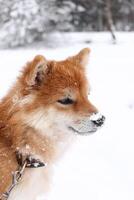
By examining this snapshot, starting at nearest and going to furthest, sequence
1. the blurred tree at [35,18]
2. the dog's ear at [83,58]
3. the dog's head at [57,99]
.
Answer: the dog's head at [57,99] < the dog's ear at [83,58] < the blurred tree at [35,18]

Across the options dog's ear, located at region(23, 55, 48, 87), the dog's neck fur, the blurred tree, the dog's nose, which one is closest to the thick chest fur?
the dog's neck fur

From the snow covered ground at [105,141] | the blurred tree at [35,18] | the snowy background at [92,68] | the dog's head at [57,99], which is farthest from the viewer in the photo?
the blurred tree at [35,18]

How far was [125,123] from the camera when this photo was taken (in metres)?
8.66

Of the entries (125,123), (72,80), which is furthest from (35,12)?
(72,80)

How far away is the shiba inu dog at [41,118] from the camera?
4496 mm

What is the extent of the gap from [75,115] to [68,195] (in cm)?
187

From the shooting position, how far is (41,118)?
457 cm

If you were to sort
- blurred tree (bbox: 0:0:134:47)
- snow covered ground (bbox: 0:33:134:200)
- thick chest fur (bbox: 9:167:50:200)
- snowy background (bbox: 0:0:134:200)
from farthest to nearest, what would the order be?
blurred tree (bbox: 0:0:134:47) < snowy background (bbox: 0:0:134:200) < snow covered ground (bbox: 0:33:134:200) < thick chest fur (bbox: 9:167:50:200)

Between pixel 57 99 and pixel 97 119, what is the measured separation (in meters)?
0.39

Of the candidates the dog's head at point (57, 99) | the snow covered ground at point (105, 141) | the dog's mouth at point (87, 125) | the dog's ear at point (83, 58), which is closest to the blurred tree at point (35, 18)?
the snow covered ground at point (105, 141)

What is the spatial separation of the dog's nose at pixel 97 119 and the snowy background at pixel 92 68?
471 millimetres

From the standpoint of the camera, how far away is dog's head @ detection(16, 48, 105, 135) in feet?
15.0

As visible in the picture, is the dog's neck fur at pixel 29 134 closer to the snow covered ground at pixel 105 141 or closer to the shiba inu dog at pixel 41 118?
the shiba inu dog at pixel 41 118

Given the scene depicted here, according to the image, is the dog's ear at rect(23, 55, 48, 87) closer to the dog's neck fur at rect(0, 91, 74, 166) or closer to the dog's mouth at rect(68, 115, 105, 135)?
the dog's neck fur at rect(0, 91, 74, 166)
